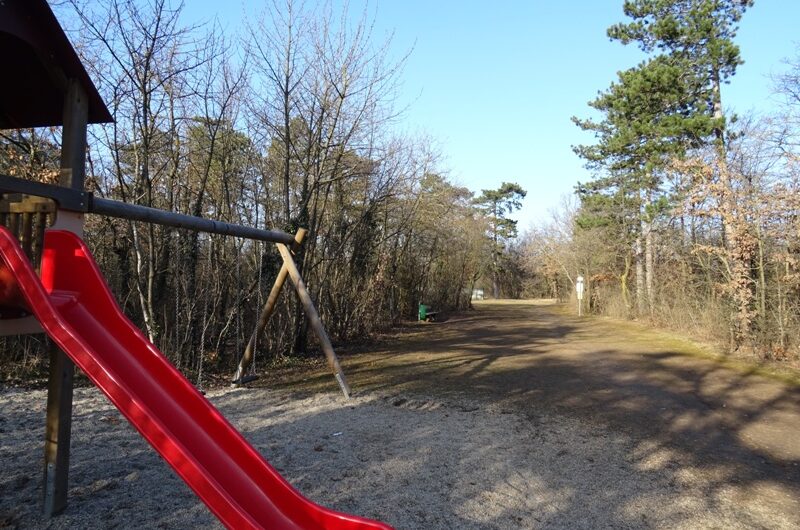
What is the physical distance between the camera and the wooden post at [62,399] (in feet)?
10.9

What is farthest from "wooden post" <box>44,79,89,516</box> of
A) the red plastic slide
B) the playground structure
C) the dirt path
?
the dirt path

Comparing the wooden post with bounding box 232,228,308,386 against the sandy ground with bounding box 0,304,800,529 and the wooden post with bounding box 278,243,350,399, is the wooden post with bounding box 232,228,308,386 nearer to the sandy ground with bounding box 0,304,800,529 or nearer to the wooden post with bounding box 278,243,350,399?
the wooden post with bounding box 278,243,350,399

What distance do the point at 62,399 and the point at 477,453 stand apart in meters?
3.35

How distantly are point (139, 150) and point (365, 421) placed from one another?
5.10m

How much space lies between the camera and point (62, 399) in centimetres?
336

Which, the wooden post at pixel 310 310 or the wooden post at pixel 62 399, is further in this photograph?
the wooden post at pixel 310 310

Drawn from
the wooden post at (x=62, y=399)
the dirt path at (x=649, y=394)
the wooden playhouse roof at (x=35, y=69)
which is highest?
the wooden playhouse roof at (x=35, y=69)

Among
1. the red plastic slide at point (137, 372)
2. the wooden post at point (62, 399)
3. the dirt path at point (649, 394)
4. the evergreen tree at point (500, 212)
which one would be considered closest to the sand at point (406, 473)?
the wooden post at point (62, 399)

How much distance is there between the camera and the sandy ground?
371cm

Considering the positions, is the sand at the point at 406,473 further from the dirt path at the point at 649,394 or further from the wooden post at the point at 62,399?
the dirt path at the point at 649,394

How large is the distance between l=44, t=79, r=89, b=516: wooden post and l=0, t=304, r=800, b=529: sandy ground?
0.17m

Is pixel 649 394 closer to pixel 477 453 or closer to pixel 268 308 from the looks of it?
pixel 477 453

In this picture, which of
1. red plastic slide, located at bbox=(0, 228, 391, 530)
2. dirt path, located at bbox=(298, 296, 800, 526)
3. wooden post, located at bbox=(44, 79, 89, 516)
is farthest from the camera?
dirt path, located at bbox=(298, 296, 800, 526)

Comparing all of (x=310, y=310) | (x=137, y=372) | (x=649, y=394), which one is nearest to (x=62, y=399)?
(x=137, y=372)
